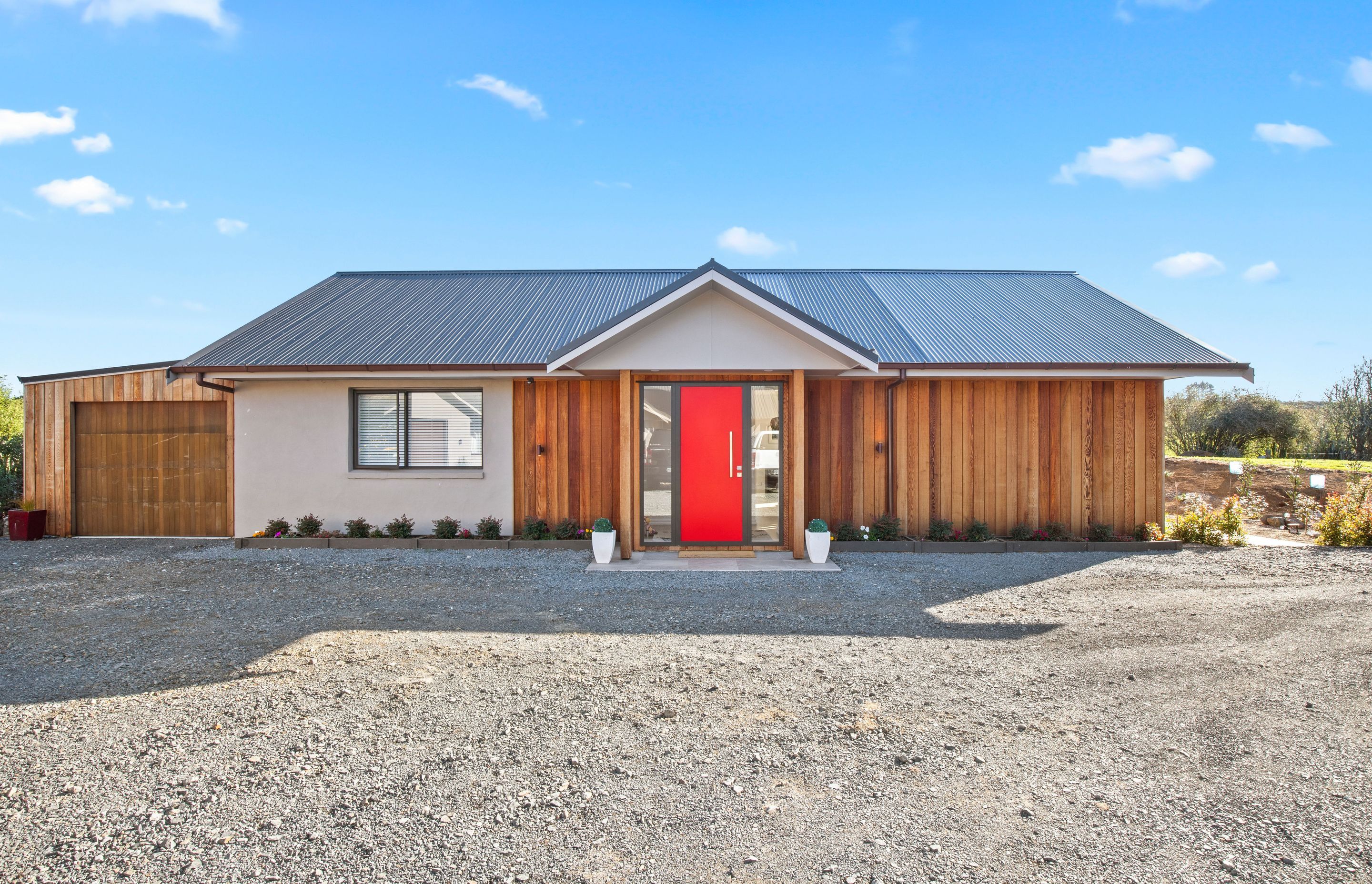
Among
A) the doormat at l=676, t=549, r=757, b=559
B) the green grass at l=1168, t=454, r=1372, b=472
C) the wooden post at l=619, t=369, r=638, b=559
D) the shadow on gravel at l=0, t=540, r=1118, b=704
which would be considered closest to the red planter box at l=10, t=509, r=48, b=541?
the shadow on gravel at l=0, t=540, r=1118, b=704

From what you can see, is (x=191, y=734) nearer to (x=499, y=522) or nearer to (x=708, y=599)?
(x=708, y=599)

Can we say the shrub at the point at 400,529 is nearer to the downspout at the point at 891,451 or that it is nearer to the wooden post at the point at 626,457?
the wooden post at the point at 626,457

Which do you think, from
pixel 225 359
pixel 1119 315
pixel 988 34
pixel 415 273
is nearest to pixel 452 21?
pixel 415 273

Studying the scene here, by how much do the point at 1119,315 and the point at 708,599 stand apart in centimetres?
969

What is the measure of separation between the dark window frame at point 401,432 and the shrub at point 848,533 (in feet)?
17.6

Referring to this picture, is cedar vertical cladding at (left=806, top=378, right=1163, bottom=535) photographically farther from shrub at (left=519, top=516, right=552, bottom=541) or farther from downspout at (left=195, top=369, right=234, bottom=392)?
shrub at (left=519, top=516, right=552, bottom=541)

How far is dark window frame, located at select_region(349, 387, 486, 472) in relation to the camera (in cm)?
1016

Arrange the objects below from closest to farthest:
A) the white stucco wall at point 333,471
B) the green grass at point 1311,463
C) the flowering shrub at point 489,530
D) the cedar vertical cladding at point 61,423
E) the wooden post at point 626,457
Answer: the wooden post at point 626,457 < the flowering shrub at point 489,530 < the white stucco wall at point 333,471 < the cedar vertical cladding at point 61,423 < the green grass at point 1311,463

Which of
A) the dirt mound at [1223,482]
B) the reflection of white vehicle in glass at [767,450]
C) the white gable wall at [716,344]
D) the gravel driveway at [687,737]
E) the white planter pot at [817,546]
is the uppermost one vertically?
the white gable wall at [716,344]

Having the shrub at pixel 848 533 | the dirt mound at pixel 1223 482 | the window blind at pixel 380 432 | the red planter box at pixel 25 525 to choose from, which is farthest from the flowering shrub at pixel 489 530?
the dirt mound at pixel 1223 482

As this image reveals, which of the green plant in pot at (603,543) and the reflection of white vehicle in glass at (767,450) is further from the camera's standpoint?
the reflection of white vehicle in glass at (767,450)

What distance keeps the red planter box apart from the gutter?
13494 mm

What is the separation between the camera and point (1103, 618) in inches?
240

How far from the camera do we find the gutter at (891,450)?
32.6ft
